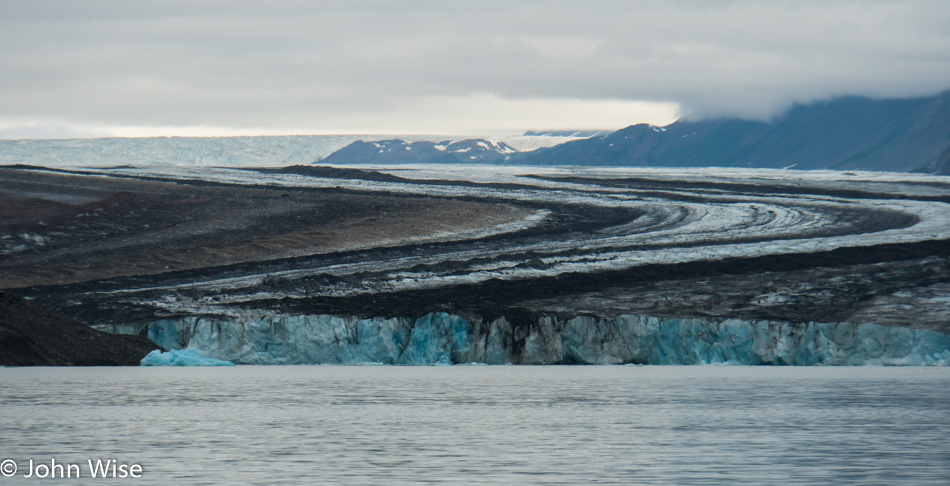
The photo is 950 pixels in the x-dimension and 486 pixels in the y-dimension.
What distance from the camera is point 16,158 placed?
355ft

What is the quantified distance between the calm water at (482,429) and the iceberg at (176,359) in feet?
18.5

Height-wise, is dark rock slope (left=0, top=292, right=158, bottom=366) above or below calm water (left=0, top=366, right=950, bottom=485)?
below

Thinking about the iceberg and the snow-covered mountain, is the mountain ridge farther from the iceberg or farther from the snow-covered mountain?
the iceberg

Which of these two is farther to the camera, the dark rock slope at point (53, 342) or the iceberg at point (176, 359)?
the iceberg at point (176, 359)

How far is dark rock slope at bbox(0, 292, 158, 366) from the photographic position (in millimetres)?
34188

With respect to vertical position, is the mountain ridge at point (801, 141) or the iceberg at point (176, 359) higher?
the mountain ridge at point (801, 141)

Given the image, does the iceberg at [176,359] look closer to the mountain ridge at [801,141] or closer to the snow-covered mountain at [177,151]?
the snow-covered mountain at [177,151]

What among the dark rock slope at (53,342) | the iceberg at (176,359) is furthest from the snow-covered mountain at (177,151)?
the dark rock slope at (53,342)

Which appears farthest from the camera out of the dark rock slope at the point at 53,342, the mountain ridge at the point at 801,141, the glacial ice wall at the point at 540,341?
the mountain ridge at the point at 801,141

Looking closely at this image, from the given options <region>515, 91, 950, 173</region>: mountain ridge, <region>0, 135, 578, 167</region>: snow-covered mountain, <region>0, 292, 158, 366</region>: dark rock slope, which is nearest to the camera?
Answer: <region>0, 292, 158, 366</region>: dark rock slope

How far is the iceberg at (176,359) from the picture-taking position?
121 ft

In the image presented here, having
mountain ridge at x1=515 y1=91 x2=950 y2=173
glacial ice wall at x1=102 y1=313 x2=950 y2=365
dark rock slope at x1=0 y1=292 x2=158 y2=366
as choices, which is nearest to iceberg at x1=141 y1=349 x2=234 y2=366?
dark rock slope at x1=0 y1=292 x2=158 y2=366

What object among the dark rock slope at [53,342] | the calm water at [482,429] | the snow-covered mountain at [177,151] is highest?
the snow-covered mountain at [177,151]

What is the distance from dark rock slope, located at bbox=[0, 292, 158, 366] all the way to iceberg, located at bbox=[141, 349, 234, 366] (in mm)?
486
